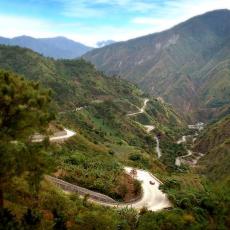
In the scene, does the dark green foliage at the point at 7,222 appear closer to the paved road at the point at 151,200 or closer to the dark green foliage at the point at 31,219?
the dark green foliage at the point at 31,219

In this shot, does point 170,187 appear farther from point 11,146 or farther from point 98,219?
point 11,146

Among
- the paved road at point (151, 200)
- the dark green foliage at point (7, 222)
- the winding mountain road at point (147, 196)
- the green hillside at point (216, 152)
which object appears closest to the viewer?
the dark green foliage at point (7, 222)

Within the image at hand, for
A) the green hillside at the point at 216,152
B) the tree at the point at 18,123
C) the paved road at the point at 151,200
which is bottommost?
the green hillside at the point at 216,152

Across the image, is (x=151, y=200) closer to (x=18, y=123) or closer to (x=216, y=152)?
Answer: (x=18, y=123)

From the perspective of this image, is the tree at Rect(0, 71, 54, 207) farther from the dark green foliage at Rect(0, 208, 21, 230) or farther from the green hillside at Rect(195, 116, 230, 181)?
the green hillside at Rect(195, 116, 230, 181)

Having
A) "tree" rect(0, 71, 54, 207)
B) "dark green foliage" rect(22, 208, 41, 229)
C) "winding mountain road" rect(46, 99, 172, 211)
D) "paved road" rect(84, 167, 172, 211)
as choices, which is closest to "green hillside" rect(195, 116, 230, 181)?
"winding mountain road" rect(46, 99, 172, 211)

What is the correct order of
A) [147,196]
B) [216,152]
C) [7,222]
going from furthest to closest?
1. [216,152]
2. [147,196]
3. [7,222]

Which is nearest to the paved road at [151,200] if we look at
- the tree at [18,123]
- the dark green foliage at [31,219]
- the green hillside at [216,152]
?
the dark green foliage at [31,219]

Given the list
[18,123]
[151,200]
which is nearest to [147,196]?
[151,200]
